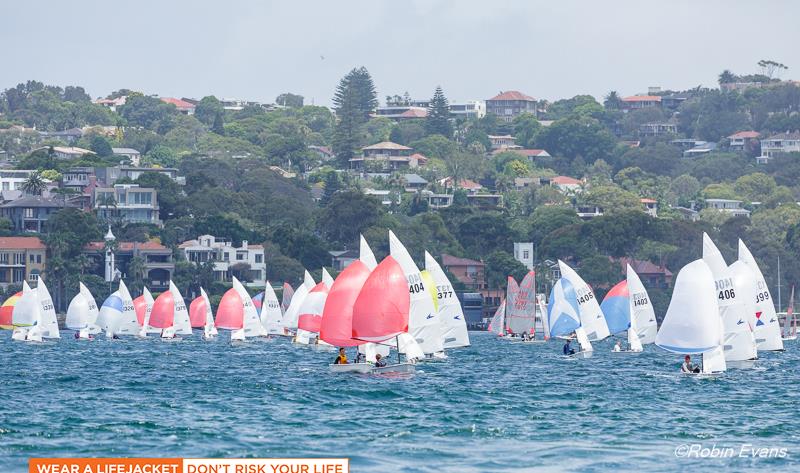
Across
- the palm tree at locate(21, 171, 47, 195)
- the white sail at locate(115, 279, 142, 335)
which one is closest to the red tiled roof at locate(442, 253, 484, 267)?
the palm tree at locate(21, 171, 47, 195)

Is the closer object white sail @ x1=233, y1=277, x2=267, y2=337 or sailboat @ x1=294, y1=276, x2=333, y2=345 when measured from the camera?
sailboat @ x1=294, y1=276, x2=333, y2=345

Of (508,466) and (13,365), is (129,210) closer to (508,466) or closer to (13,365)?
(13,365)

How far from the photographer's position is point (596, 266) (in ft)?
531

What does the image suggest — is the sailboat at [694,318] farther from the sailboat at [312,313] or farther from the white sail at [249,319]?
the white sail at [249,319]

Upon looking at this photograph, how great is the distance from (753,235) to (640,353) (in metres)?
95.0

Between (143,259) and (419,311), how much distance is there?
338 feet

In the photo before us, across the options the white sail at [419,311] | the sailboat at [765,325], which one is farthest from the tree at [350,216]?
the white sail at [419,311]

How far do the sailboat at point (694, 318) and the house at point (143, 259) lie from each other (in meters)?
106

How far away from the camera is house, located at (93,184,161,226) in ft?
579

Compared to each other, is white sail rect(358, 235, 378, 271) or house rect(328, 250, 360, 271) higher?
white sail rect(358, 235, 378, 271)

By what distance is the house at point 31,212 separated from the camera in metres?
174

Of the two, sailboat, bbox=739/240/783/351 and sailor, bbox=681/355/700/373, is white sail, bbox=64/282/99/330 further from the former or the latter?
sailor, bbox=681/355/700/373

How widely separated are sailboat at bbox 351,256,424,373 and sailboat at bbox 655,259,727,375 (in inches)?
348

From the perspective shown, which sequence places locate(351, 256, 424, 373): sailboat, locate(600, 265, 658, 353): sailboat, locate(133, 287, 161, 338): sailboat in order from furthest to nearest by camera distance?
locate(133, 287, 161, 338): sailboat, locate(600, 265, 658, 353): sailboat, locate(351, 256, 424, 373): sailboat
